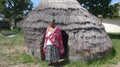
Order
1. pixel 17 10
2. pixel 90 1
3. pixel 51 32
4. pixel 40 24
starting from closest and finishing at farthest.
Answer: pixel 51 32 → pixel 40 24 → pixel 90 1 → pixel 17 10

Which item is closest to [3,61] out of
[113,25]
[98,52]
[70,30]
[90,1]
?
[70,30]

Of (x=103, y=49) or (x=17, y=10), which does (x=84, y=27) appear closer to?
(x=103, y=49)

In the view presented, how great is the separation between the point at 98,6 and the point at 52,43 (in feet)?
34.6

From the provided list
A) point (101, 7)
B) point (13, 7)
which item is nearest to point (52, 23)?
point (101, 7)

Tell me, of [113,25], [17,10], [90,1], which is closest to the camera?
[90,1]

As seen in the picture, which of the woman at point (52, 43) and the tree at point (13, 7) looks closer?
the woman at point (52, 43)

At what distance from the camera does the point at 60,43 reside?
27.8ft

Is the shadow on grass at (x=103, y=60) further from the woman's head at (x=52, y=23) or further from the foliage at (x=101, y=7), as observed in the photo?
the foliage at (x=101, y=7)

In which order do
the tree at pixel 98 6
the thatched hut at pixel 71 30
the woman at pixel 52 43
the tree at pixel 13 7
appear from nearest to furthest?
1. the woman at pixel 52 43
2. the thatched hut at pixel 71 30
3. the tree at pixel 98 6
4. the tree at pixel 13 7

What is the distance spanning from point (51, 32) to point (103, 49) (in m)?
2.00

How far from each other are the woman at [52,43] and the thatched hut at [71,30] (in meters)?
0.45

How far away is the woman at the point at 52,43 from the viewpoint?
820 cm

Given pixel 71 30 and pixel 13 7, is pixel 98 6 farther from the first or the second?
pixel 13 7

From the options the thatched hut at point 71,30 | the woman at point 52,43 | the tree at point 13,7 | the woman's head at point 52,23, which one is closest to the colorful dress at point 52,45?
the woman at point 52,43
